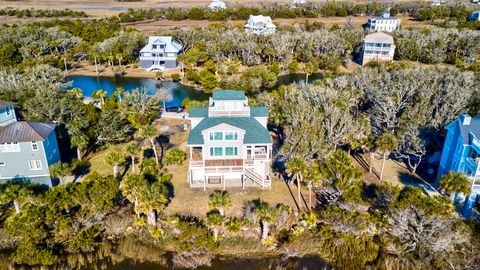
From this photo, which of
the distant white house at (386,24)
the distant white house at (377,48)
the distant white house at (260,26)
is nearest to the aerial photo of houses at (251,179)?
the distant white house at (377,48)

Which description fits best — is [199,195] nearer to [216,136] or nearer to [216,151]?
[216,151]

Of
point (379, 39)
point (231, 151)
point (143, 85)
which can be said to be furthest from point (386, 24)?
point (231, 151)

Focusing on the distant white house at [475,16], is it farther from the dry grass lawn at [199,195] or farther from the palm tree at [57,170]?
the palm tree at [57,170]

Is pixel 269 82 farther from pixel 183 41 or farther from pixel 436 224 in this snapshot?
pixel 436 224

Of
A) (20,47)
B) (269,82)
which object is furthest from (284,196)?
(20,47)

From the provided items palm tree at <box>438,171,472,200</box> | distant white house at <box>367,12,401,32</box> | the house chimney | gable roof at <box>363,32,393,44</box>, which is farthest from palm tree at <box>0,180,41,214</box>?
distant white house at <box>367,12,401,32</box>

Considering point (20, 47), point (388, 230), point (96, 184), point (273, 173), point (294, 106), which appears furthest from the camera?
point (20, 47)
